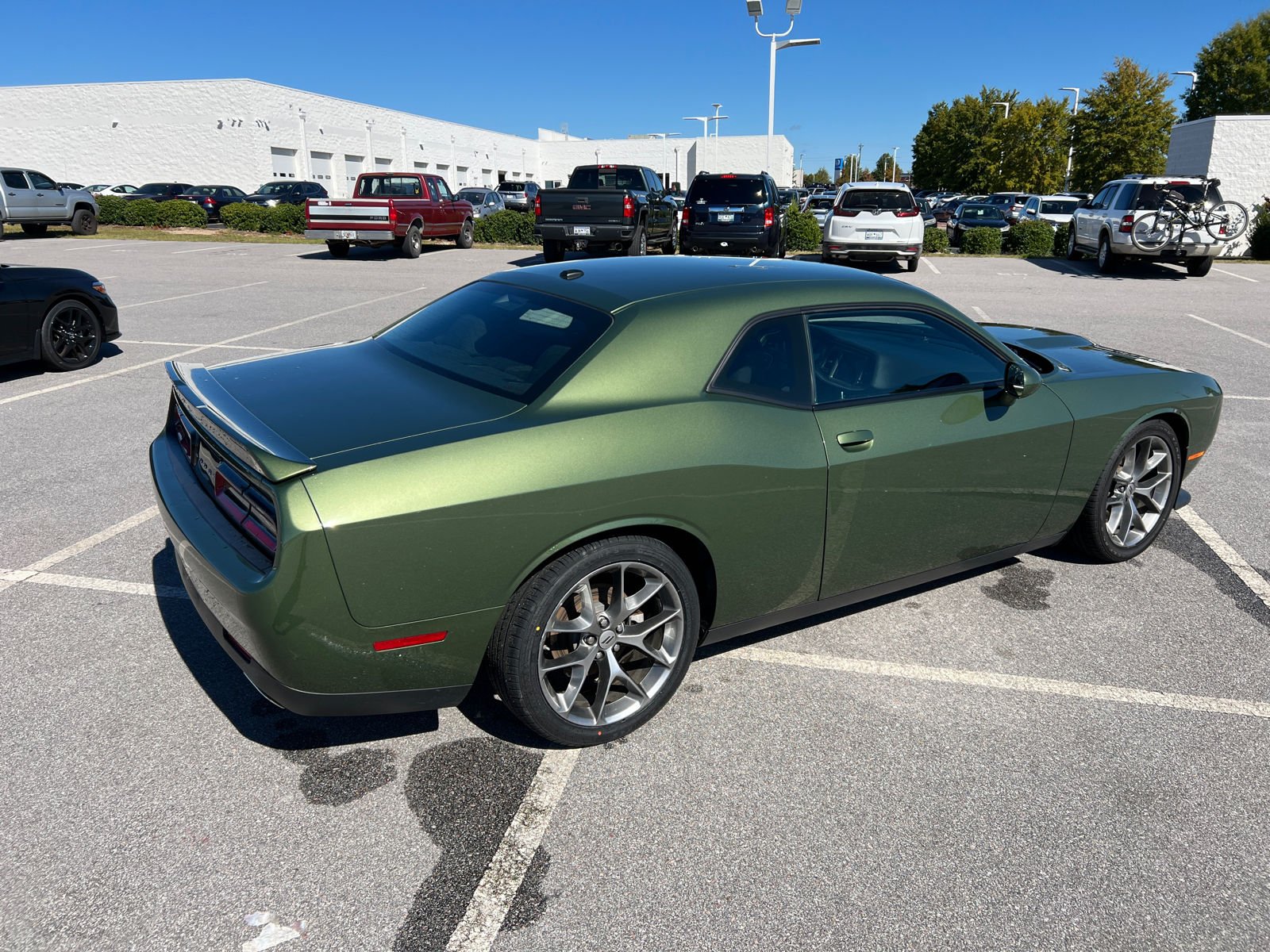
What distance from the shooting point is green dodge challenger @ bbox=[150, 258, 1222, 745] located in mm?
2523

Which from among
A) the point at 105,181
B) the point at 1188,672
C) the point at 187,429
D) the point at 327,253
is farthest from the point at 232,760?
the point at 105,181

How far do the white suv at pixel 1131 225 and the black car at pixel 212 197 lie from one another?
28037 millimetres

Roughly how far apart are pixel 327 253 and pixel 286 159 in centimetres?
2868

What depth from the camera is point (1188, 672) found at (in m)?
3.54

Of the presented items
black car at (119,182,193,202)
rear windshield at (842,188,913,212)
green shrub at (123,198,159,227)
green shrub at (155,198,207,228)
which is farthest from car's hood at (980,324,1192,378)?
black car at (119,182,193,202)

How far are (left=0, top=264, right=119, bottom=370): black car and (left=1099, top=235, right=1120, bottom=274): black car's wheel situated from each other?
1887 cm

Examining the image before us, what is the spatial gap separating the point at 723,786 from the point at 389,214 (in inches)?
769

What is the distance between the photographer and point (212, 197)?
33750mm

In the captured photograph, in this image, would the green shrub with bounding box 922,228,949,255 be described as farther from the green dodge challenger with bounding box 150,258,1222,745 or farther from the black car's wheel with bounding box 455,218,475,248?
the green dodge challenger with bounding box 150,258,1222,745

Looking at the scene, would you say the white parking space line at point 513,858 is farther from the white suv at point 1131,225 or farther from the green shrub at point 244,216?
the green shrub at point 244,216

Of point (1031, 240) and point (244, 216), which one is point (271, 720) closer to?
point (1031, 240)

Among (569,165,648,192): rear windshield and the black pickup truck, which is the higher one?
(569,165,648,192): rear windshield

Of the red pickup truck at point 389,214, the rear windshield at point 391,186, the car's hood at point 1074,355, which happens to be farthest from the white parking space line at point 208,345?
the rear windshield at point 391,186

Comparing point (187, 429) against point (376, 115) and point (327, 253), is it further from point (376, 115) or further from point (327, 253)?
point (376, 115)
